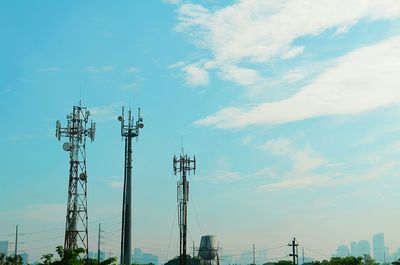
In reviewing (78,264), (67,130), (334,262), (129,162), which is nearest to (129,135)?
(129,162)

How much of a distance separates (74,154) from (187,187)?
37.1ft

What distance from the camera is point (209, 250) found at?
288 ft

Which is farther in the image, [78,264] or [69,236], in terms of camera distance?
[69,236]

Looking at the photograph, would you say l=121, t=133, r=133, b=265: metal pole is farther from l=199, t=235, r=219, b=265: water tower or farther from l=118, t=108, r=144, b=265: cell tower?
l=199, t=235, r=219, b=265: water tower

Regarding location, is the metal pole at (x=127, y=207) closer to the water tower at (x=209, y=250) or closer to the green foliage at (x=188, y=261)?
the water tower at (x=209, y=250)

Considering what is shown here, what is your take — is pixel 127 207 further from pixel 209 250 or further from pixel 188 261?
pixel 188 261

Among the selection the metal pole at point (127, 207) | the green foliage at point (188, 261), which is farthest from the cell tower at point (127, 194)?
the green foliage at point (188, 261)

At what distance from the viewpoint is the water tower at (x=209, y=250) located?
8794 cm

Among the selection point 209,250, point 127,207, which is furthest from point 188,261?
point 127,207

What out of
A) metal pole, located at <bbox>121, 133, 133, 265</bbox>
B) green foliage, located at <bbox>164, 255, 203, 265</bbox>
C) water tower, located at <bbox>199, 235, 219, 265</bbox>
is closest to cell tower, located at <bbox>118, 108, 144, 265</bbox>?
metal pole, located at <bbox>121, 133, 133, 265</bbox>

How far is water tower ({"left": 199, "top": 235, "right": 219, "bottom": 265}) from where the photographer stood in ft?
289

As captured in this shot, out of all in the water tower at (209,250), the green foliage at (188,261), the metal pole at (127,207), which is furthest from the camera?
the green foliage at (188,261)

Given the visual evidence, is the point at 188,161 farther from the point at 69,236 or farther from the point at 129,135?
the point at 69,236

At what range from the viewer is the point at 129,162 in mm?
55844
